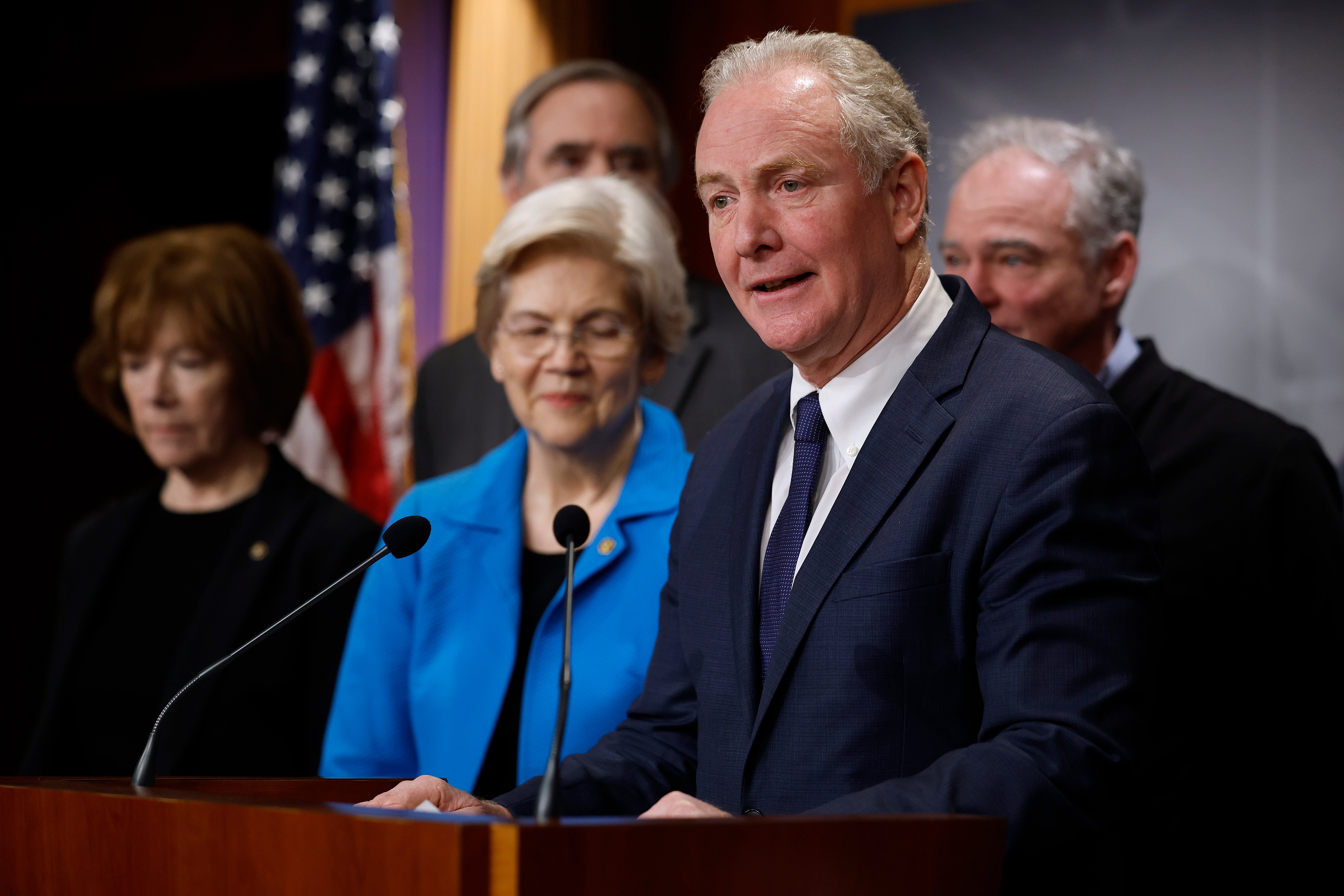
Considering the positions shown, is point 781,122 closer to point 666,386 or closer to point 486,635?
point 486,635

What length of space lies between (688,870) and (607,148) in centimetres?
262

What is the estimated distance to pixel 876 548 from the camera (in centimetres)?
160

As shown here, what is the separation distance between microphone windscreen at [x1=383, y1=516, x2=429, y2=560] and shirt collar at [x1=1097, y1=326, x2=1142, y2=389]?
1778 millimetres

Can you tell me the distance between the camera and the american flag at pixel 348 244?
15.7ft

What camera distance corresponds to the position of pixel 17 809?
1477 millimetres

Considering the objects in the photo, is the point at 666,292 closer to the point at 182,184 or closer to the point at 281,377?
the point at 281,377

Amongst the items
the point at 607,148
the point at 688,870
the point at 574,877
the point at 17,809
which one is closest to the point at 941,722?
the point at 688,870

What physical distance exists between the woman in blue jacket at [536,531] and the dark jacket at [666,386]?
0.42 metres

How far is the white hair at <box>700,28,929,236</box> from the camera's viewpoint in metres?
1.74

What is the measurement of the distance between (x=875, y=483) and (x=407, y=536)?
609mm

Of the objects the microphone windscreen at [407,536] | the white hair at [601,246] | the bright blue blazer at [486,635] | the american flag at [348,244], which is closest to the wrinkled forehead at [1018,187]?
the white hair at [601,246]

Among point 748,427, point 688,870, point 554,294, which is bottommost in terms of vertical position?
point 688,870

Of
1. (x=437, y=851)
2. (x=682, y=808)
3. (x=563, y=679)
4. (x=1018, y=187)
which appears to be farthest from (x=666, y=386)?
(x=437, y=851)

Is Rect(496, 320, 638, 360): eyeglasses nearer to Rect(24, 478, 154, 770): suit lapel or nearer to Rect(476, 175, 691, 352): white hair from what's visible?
Rect(476, 175, 691, 352): white hair
